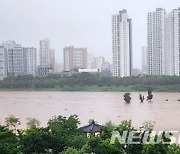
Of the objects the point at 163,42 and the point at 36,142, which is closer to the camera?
the point at 36,142

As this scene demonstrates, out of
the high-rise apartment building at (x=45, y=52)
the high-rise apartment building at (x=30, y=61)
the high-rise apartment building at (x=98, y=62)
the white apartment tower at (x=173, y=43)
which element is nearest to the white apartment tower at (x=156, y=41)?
the white apartment tower at (x=173, y=43)

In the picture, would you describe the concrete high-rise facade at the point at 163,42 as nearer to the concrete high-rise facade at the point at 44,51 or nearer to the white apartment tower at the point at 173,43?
the white apartment tower at the point at 173,43

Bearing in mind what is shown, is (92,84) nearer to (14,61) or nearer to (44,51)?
(14,61)

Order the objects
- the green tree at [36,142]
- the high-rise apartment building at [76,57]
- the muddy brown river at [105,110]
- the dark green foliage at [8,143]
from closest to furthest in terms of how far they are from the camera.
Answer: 1. the dark green foliage at [8,143]
2. the green tree at [36,142]
3. the muddy brown river at [105,110]
4. the high-rise apartment building at [76,57]

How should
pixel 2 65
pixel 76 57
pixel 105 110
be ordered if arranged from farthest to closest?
1. pixel 76 57
2. pixel 2 65
3. pixel 105 110

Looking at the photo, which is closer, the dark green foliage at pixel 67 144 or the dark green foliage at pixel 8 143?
the dark green foliage at pixel 67 144

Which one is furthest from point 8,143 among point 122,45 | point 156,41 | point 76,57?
point 76,57

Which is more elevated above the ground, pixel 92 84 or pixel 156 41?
pixel 156 41

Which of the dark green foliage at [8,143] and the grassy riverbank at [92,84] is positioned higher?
the grassy riverbank at [92,84]
